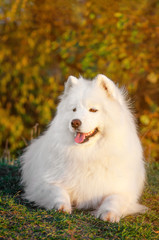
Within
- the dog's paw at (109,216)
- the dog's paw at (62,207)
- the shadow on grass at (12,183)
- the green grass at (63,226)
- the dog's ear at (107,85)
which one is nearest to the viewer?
the green grass at (63,226)

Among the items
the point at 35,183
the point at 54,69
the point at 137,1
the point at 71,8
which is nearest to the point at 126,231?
the point at 35,183

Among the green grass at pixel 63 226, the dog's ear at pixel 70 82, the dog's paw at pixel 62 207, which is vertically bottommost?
the green grass at pixel 63 226

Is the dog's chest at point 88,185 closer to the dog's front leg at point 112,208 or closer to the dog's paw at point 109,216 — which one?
the dog's front leg at point 112,208

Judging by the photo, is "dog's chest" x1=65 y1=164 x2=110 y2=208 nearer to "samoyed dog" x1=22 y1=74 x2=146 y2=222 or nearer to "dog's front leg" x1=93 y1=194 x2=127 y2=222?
"samoyed dog" x1=22 y1=74 x2=146 y2=222

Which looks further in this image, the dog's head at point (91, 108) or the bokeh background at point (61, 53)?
the bokeh background at point (61, 53)

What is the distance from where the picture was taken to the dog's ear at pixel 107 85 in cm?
416

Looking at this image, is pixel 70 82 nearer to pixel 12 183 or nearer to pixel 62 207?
pixel 62 207

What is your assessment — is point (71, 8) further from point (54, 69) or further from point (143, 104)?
point (143, 104)

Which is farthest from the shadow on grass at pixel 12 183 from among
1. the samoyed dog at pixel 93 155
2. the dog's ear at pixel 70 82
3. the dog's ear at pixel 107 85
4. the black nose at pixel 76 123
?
the dog's ear at pixel 107 85

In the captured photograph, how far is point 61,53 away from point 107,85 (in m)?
5.54

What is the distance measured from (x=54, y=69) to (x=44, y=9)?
219cm

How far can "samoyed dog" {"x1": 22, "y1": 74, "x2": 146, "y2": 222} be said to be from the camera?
13.2ft

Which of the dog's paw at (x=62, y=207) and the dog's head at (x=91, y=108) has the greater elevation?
the dog's head at (x=91, y=108)

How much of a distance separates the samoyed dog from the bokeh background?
184 inches
